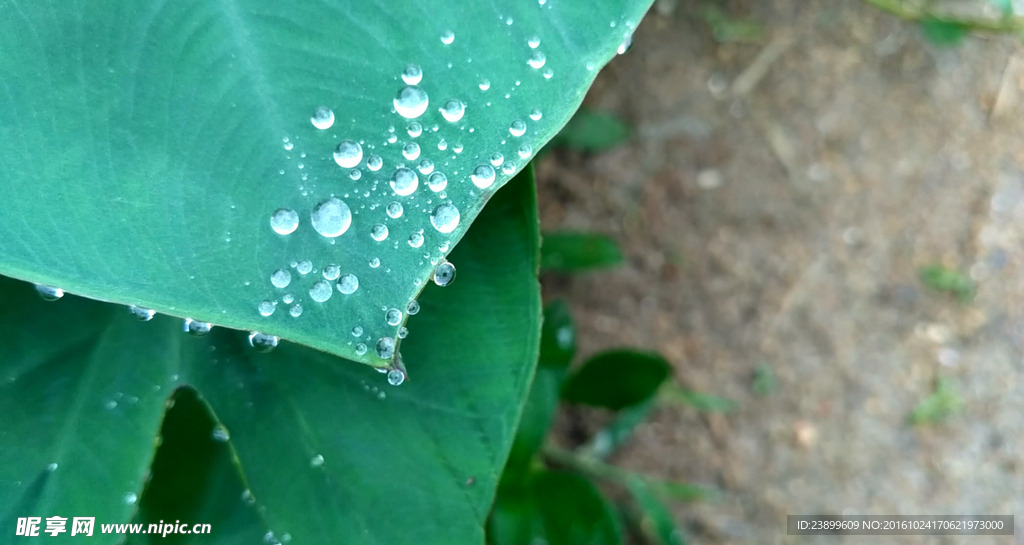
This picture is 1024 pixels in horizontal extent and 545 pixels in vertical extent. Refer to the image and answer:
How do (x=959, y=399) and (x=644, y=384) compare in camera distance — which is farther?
(x=959, y=399)

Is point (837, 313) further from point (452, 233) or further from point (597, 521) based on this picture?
point (452, 233)

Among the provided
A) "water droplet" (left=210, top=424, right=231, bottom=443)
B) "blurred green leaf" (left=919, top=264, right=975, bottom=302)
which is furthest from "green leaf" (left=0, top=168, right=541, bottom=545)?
"blurred green leaf" (left=919, top=264, right=975, bottom=302)

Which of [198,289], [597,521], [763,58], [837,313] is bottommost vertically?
[837,313]

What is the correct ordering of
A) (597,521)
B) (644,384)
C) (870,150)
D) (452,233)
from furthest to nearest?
(870,150) → (644,384) → (597,521) → (452,233)

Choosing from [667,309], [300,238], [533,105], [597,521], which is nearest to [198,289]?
[300,238]

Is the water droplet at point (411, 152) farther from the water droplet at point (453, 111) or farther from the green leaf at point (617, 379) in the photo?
the green leaf at point (617, 379)

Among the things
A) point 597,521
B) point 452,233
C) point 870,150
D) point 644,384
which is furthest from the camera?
point 870,150

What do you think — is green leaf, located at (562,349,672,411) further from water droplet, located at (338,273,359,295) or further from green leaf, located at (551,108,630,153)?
water droplet, located at (338,273,359,295)
